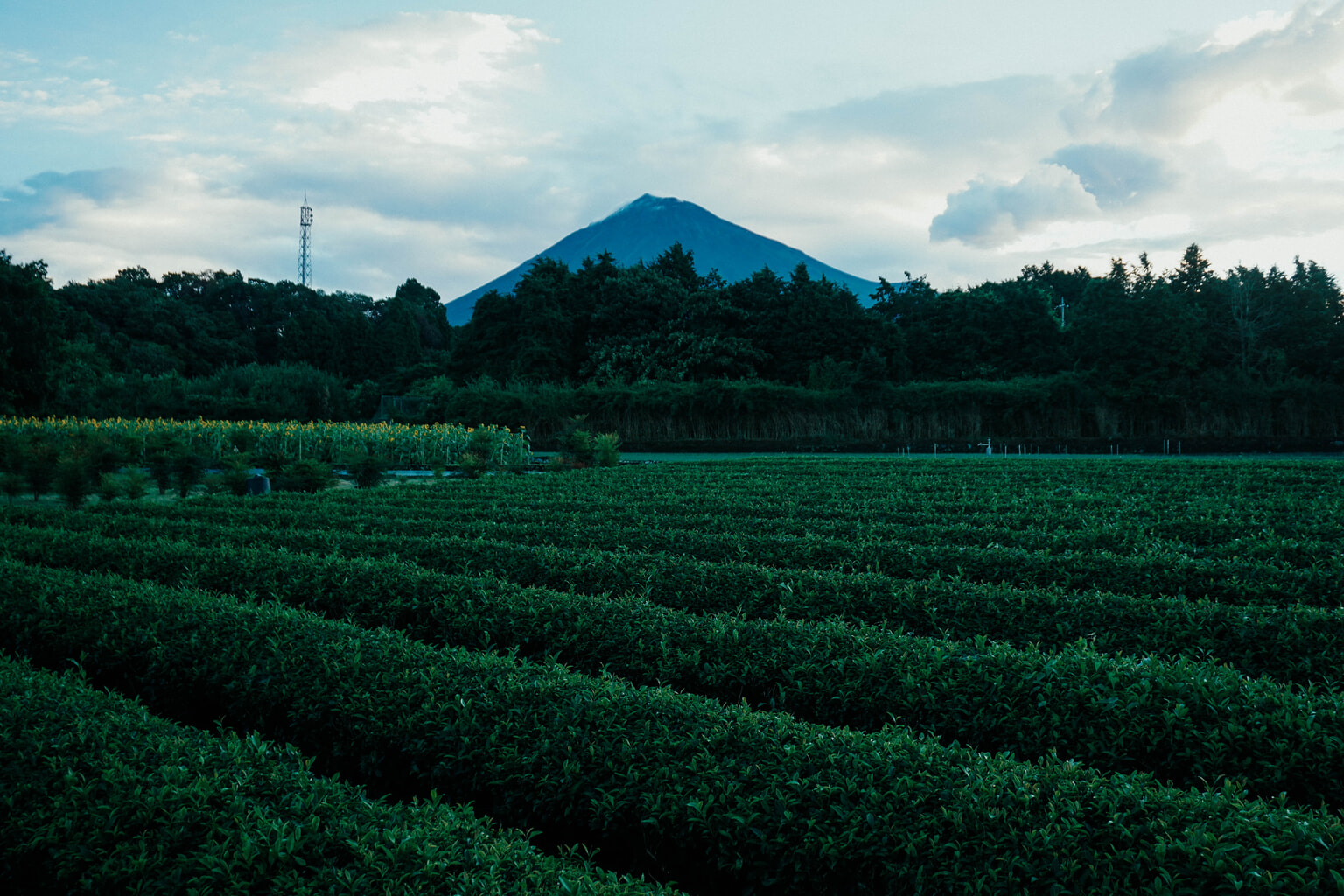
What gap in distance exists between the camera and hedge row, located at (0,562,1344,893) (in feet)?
7.66

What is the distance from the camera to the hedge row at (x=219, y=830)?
2.31m

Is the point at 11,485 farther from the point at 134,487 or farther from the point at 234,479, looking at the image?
the point at 234,479

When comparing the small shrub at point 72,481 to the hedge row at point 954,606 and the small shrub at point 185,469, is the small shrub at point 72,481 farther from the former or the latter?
the hedge row at point 954,606

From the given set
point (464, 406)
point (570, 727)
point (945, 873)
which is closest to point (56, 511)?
point (570, 727)

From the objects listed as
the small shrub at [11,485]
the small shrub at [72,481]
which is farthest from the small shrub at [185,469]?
the small shrub at [11,485]

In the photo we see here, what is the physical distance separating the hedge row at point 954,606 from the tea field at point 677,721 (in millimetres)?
24

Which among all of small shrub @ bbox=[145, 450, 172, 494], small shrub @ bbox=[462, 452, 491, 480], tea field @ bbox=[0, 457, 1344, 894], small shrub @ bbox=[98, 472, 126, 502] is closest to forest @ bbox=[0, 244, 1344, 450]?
small shrub @ bbox=[462, 452, 491, 480]

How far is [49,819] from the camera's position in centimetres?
273

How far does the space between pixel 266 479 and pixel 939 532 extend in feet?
36.3

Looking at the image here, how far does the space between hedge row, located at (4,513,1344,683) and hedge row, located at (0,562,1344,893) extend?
6.06ft

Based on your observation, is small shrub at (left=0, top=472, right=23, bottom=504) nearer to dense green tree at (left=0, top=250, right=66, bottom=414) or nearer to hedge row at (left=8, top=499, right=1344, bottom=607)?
hedge row at (left=8, top=499, right=1344, bottom=607)

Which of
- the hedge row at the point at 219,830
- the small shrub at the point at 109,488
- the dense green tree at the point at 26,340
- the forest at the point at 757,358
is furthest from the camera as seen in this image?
the forest at the point at 757,358

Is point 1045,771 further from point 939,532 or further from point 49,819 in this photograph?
point 939,532

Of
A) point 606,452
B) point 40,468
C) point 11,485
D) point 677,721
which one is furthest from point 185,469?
point 677,721
